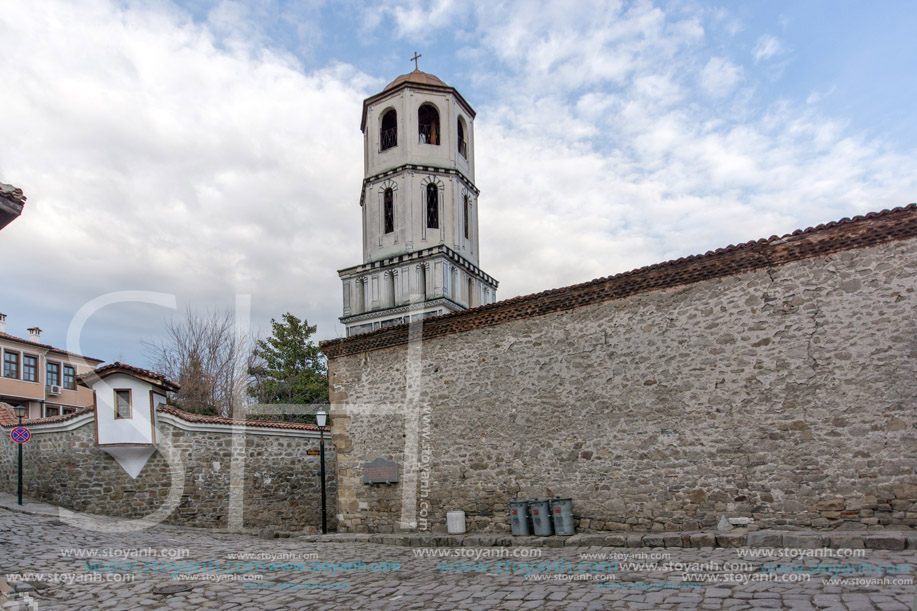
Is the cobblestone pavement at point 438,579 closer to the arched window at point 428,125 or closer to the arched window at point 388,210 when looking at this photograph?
the arched window at point 388,210

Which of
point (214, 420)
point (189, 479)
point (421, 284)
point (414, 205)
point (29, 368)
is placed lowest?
point (189, 479)

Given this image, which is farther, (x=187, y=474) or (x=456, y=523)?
(x=187, y=474)

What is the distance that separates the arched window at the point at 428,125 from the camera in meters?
30.1

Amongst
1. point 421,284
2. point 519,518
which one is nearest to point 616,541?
point 519,518

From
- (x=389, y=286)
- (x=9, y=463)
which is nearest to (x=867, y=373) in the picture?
(x=9, y=463)

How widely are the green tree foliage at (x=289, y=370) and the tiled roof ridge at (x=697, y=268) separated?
1611cm

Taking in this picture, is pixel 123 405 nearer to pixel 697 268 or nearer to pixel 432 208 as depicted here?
pixel 697 268

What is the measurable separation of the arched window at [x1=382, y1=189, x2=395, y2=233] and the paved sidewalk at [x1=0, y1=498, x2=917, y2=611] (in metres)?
22.2

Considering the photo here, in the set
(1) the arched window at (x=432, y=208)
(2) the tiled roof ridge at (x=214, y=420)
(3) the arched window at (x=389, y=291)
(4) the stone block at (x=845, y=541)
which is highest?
(1) the arched window at (x=432, y=208)

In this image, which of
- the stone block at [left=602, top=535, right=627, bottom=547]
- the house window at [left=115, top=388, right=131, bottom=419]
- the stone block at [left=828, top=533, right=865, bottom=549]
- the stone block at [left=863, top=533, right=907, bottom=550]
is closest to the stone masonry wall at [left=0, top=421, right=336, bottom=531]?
the house window at [left=115, top=388, right=131, bottom=419]

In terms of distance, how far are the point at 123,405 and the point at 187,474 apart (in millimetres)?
2100

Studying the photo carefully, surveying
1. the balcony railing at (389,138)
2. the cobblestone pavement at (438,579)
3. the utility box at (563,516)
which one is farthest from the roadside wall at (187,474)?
the balcony railing at (389,138)

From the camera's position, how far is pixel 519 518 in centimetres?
1011

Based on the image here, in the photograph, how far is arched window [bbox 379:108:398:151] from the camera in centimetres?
3047
